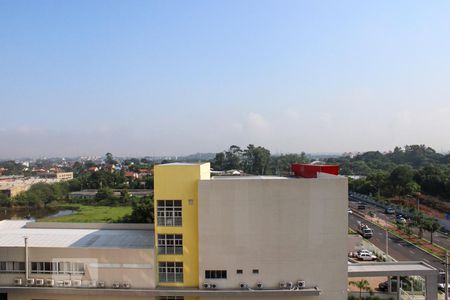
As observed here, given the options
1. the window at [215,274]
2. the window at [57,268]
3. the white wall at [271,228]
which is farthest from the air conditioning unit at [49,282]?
the window at [215,274]

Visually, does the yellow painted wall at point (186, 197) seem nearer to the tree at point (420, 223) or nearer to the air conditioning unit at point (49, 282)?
the air conditioning unit at point (49, 282)

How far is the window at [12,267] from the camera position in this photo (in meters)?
12.3

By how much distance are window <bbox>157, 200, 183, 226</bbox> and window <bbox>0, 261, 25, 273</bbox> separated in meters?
5.03

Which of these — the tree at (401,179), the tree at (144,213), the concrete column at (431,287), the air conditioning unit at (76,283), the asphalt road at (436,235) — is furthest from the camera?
the tree at (401,179)

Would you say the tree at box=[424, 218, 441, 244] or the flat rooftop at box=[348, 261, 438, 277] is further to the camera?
the tree at box=[424, 218, 441, 244]

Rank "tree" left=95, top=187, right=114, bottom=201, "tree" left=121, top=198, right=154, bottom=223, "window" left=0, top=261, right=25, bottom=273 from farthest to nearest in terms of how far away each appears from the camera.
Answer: "tree" left=95, top=187, right=114, bottom=201 → "tree" left=121, top=198, right=154, bottom=223 → "window" left=0, top=261, right=25, bottom=273

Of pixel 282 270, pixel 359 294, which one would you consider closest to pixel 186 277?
pixel 282 270

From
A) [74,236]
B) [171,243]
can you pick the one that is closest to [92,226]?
[74,236]

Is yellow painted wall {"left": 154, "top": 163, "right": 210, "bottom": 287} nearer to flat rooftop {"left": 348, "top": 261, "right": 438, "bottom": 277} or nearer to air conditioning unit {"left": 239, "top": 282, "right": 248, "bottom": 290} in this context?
air conditioning unit {"left": 239, "top": 282, "right": 248, "bottom": 290}

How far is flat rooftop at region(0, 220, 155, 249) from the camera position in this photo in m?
13.0

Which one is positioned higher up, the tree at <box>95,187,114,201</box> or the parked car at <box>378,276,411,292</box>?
the parked car at <box>378,276,411,292</box>

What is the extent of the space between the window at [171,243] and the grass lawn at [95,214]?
98.4ft

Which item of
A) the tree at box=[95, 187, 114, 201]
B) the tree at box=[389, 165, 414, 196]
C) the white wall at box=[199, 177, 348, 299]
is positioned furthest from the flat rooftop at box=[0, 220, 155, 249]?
the tree at box=[95, 187, 114, 201]

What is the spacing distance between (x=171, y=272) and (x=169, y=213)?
1.96 metres
